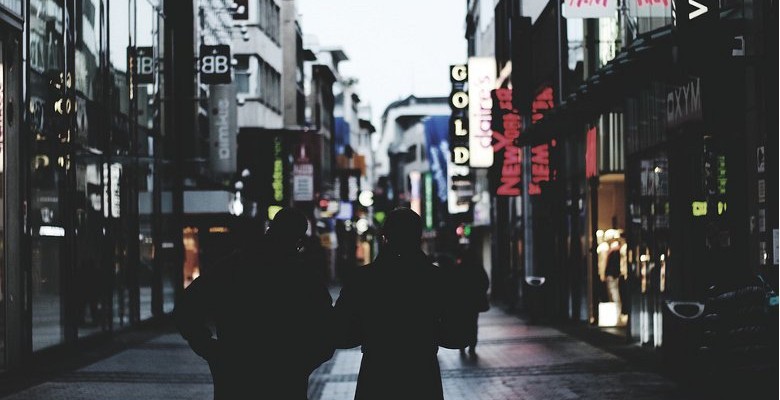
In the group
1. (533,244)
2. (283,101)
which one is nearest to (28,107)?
(533,244)

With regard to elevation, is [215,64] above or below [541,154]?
above

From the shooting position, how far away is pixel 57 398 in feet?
47.8

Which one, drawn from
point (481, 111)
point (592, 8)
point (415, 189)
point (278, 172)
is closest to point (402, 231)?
point (592, 8)

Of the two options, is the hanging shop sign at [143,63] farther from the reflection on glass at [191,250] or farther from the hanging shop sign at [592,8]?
the reflection on glass at [191,250]

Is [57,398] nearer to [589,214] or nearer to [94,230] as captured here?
[94,230]

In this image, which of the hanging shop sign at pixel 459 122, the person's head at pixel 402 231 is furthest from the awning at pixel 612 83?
the hanging shop sign at pixel 459 122

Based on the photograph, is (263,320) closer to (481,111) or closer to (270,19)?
(481,111)

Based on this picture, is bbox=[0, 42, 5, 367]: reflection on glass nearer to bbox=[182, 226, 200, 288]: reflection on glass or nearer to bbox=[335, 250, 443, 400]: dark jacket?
bbox=[335, 250, 443, 400]: dark jacket

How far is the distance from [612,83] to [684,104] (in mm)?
992

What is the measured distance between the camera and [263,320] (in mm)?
6754

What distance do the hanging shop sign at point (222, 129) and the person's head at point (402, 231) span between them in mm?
34380

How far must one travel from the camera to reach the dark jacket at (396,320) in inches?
262

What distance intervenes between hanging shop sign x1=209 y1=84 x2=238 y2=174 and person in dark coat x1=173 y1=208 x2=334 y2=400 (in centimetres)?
3432

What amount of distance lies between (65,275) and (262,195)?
3295cm
